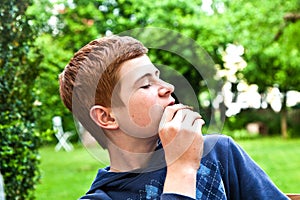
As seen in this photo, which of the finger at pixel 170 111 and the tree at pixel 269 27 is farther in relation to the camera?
the tree at pixel 269 27

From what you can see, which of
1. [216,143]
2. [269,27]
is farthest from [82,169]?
[216,143]

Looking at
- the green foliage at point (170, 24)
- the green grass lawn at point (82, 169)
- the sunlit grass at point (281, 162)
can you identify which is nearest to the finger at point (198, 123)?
the green grass lawn at point (82, 169)

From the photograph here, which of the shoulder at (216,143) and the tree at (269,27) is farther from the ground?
the tree at (269,27)

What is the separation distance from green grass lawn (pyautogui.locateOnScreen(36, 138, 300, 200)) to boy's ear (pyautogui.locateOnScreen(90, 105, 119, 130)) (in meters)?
2.76

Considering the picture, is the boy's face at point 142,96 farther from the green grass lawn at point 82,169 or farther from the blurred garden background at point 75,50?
the green grass lawn at point 82,169

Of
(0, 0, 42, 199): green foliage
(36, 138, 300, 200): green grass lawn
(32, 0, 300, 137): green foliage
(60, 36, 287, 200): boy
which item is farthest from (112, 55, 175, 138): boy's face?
(32, 0, 300, 137): green foliage

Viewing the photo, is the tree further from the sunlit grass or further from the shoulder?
the shoulder

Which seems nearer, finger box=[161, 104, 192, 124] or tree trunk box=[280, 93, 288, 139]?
finger box=[161, 104, 192, 124]

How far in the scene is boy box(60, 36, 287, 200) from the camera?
30.0 inches

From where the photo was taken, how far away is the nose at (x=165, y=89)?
0.77 metres

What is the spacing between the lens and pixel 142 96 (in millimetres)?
777

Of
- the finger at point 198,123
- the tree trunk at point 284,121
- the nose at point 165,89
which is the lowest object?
the finger at point 198,123

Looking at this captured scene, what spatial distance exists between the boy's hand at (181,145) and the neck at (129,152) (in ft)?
0.20

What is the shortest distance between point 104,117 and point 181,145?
5.2 inches
